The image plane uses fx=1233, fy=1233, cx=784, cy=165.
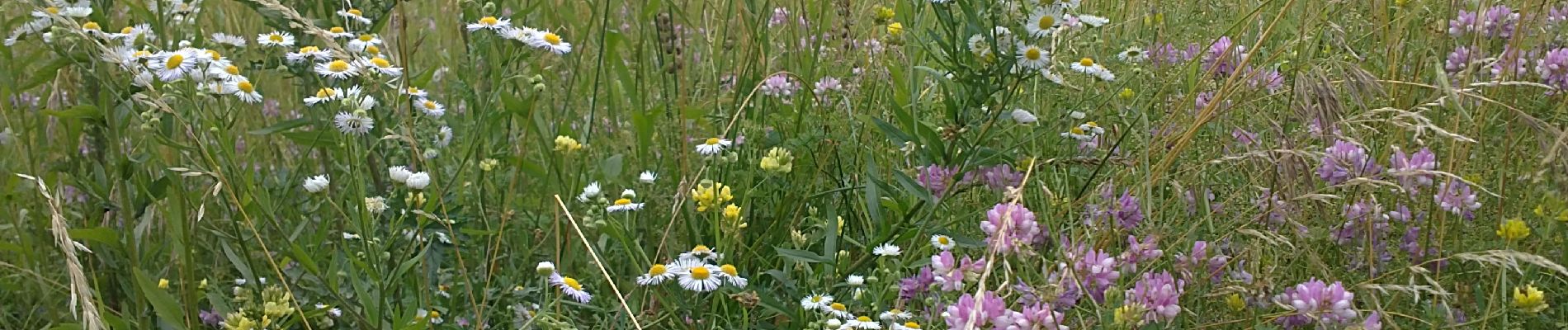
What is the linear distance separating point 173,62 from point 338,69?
0.20 m

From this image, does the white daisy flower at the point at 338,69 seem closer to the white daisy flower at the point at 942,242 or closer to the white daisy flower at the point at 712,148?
the white daisy flower at the point at 712,148

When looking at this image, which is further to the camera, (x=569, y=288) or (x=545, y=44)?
(x=545, y=44)

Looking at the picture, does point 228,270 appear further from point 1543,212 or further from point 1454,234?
point 1543,212

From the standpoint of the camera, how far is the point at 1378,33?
260cm

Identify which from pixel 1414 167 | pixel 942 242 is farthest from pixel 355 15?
pixel 1414 167

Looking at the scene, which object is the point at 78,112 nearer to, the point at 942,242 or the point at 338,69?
the point at 338,69

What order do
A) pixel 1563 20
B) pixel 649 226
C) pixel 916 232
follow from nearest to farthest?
pixel 916 232, pixel 649 226, pixel 1563 20

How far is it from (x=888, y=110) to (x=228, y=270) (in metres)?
1.18

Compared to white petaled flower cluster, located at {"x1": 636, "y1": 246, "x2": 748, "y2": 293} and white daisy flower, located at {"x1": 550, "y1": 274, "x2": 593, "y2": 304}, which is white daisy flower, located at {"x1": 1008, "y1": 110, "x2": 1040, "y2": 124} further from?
white daisy flower, located at {"x1": 550, "y1": 274, "x2": 593, "y2": 304}

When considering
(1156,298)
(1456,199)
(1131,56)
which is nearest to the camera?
(1156,298)

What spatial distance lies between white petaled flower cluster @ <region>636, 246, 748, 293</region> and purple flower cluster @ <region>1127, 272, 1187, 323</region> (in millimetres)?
Result: 455

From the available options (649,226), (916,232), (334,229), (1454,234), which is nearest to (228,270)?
(334,229)

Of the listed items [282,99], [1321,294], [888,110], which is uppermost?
[1321,294]

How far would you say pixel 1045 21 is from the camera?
1.62m
